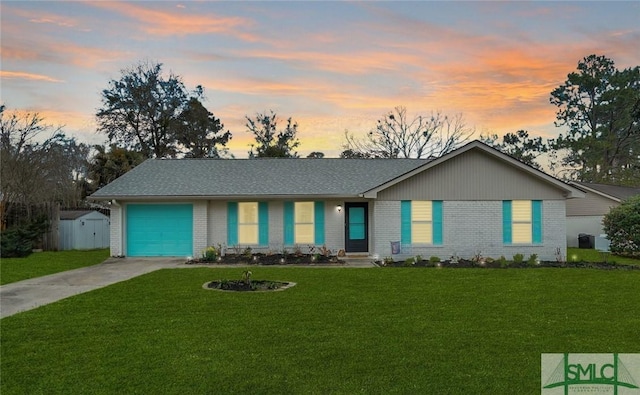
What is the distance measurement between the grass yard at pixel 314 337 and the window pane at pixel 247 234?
22.3 ft

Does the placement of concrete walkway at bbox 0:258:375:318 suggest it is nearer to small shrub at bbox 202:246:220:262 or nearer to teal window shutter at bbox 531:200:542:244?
small shrub at bbox 202:246:220:262

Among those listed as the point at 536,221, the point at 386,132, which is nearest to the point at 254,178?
the point at 536,221

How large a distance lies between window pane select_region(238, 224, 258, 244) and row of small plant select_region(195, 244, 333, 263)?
0.89 feet

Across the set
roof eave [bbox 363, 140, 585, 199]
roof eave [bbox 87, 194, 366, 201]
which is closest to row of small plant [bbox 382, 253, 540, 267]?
roof eave [bbox 363, 140, 585, 199]

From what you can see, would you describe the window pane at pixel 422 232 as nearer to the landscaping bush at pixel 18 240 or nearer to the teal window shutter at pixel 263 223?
the teal window shutter at pixel 263 223

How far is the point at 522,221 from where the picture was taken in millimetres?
16578

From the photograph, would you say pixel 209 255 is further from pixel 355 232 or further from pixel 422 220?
pixel 422 220

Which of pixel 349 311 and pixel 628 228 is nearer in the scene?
pixel 349 311

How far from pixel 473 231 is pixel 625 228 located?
698cm

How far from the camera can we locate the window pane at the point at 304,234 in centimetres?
1775

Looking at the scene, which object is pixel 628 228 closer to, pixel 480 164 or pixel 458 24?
Answer: pixel 480 164

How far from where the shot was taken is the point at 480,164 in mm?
16406

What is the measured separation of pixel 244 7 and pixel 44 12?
5.43 metres

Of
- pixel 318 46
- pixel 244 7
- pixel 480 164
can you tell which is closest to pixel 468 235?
pixel 480 164
